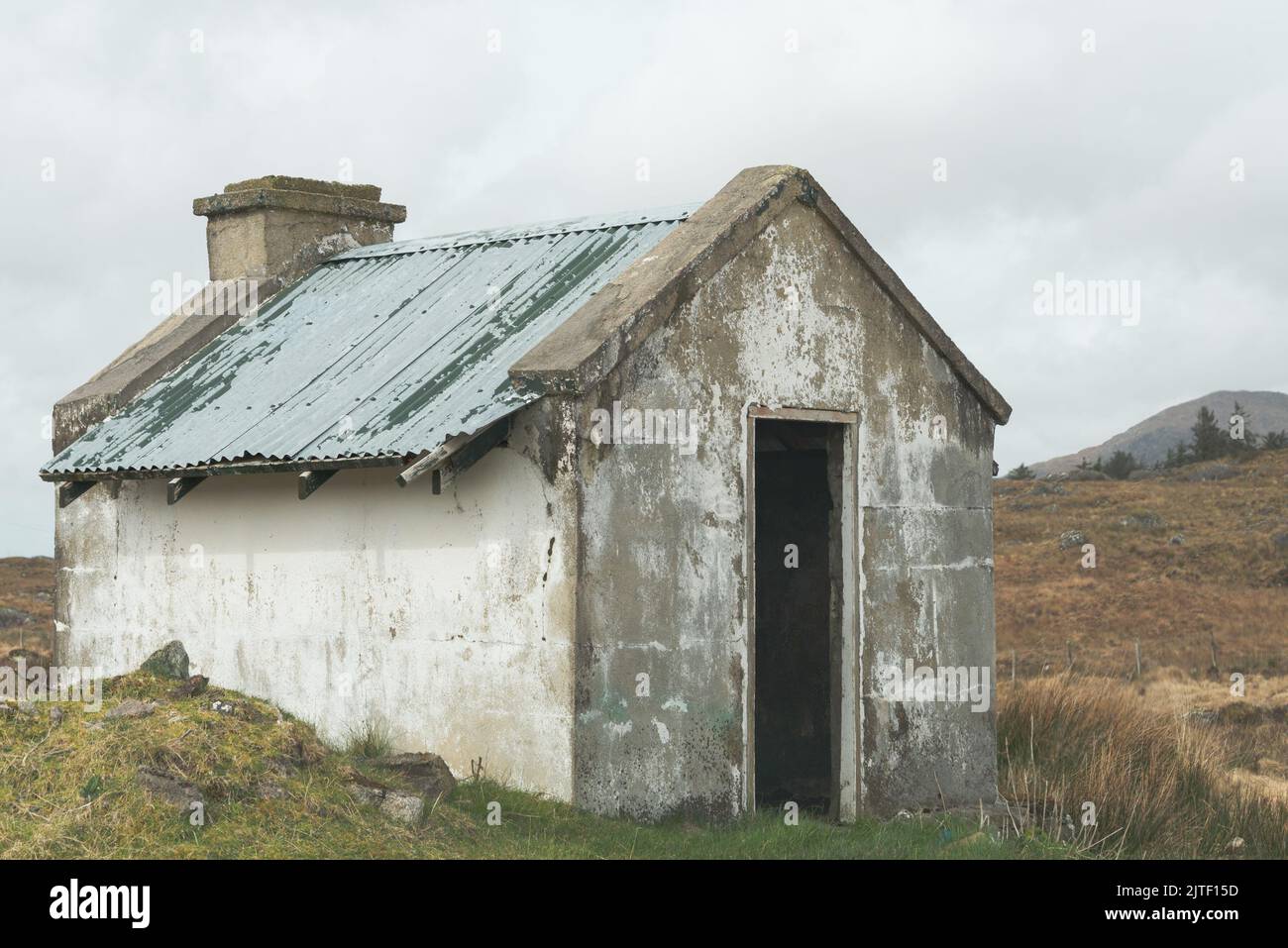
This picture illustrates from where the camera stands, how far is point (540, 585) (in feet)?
30.7

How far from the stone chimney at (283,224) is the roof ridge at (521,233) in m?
0.23

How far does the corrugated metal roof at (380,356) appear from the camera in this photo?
10.1 m

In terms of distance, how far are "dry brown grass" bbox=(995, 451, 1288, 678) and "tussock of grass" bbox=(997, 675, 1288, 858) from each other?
13.3 meters

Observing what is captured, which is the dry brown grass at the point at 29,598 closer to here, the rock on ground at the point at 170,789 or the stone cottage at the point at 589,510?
the stone cottage at the point at 589,510

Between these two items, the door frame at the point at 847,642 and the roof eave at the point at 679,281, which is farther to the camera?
the door frame at the point at 847,642

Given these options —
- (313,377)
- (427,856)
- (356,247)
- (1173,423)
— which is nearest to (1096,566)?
(356,247)

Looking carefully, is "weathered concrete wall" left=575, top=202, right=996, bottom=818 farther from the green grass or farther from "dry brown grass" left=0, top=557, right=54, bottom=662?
"dry brown grass" left=0, top=557, right=54, bottom=662

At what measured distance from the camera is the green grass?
810cm

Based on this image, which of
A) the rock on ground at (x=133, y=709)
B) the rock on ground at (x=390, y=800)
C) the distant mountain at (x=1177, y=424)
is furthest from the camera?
the distant mountain at (x=1177, y=424)

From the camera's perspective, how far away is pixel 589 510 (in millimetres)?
9281

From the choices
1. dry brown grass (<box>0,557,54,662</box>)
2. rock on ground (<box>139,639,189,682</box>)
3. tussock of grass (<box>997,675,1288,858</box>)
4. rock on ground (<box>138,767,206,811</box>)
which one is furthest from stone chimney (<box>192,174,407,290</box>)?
dry brown grass (<box>0,557,54,662</box>)

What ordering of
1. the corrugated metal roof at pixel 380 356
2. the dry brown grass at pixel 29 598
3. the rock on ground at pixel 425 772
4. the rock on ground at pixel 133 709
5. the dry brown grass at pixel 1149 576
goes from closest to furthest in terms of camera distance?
the rock on ground at pixel 425 772 < the rock on ground at pixel 133 709 < the corrugated metal roof at pixel 380 356 < the dry brown grass at pixel 29 598 < the dry brown grass at pixel 1149 576

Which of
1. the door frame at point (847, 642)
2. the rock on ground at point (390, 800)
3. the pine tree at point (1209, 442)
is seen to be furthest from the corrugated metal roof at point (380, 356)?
the pine tree at point (1209, 442)

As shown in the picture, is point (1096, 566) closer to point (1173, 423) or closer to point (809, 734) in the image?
point (809, 734)
